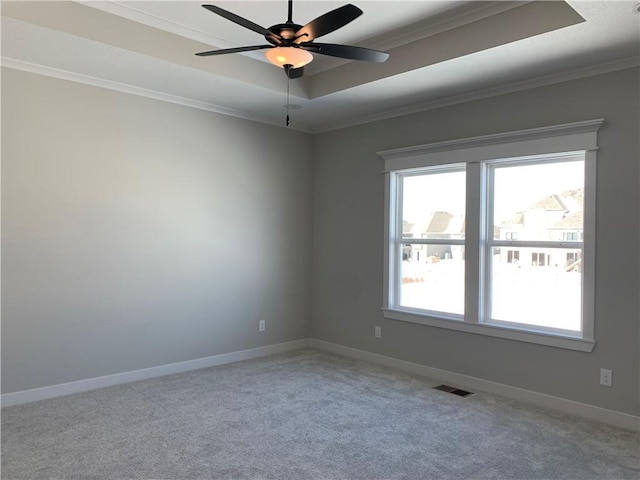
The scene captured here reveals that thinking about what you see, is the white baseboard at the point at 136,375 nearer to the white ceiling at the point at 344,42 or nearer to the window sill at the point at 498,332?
the window sill at the point at 498,332

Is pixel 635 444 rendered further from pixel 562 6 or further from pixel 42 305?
pixel 42 305

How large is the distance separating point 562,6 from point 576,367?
2.61m

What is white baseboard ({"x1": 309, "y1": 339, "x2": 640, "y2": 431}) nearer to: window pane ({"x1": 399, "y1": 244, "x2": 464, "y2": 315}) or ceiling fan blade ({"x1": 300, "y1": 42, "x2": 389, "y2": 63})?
window pane ({"x1": 399, "y1": 244, "x2": 464, "y2": 315})

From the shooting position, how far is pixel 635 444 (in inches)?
122

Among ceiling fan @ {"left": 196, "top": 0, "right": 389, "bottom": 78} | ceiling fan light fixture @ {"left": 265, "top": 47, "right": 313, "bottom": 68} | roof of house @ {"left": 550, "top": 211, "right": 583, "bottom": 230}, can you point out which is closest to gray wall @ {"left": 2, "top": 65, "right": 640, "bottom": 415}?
roof of house @ {"left": 550, "top": 211, "right": 583, "bottom": 230}

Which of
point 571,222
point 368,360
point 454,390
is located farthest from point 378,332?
point 571,222

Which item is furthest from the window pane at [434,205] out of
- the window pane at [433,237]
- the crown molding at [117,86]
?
the crown molding at [117,86]

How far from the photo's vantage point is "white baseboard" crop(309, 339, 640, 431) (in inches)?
Result: 135

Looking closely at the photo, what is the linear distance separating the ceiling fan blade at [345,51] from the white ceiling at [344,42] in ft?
2.96

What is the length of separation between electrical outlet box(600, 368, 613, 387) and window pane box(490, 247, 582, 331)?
0.35 metres

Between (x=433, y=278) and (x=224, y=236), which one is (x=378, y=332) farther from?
(x=224, y=236)

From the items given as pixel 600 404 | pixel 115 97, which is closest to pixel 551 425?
pixel 600 404

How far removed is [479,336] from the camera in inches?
166

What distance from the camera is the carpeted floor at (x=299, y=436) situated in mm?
2727
